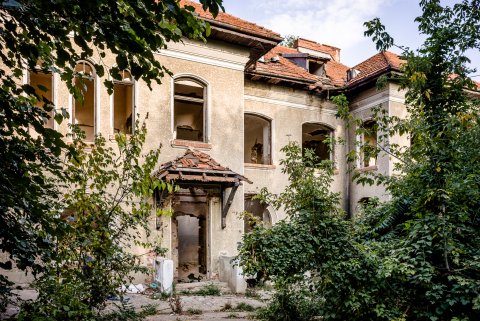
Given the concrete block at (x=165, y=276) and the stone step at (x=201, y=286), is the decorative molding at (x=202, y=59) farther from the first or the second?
the stone step at (x=201, y=286)

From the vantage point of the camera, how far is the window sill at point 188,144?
36.1 ft

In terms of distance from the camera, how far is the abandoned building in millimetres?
10586

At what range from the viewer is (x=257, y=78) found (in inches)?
535

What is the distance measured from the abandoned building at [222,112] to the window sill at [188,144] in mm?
29

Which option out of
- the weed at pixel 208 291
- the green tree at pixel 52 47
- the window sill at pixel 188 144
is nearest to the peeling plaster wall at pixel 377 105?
the window sill at pixel 188 144

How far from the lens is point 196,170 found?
10.2 metres

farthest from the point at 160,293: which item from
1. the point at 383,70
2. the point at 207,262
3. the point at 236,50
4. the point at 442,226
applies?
the point at 383,70

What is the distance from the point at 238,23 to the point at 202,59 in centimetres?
195

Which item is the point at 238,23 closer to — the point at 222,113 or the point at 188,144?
the point at 222,113

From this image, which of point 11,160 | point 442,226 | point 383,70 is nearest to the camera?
point 11,160

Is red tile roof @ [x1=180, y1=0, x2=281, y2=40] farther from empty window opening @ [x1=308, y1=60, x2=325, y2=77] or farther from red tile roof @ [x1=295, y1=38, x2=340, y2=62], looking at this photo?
red tile roof @ [x1=295, y1=38, x2=340, y2=62]

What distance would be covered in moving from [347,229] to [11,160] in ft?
14.4

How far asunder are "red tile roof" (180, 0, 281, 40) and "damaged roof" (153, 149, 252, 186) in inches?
157

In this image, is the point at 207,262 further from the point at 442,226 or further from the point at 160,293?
the point at 442,226
